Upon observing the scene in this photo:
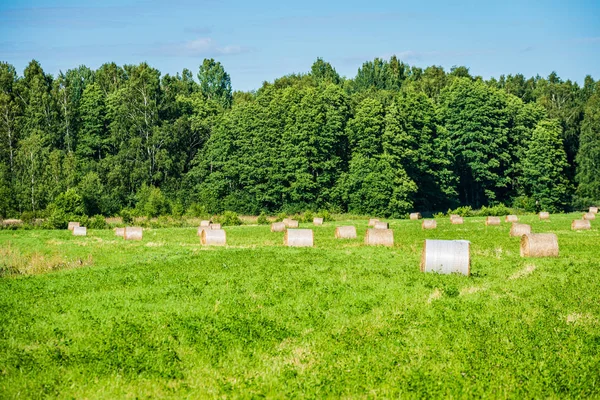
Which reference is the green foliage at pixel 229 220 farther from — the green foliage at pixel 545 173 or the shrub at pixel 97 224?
the green foliage at pixel 545 173

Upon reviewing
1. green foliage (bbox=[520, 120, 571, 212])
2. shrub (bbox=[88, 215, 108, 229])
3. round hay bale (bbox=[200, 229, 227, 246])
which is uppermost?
green foliage (bbox=[520, 120, 571, 212])

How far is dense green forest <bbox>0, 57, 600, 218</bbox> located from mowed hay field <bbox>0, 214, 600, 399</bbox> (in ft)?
197

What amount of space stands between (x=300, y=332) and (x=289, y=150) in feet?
246

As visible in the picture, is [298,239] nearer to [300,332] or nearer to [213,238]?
[213,238]

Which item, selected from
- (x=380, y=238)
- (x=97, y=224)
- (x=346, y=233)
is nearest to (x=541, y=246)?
(x=380, y=238)

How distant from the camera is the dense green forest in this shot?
279 ft

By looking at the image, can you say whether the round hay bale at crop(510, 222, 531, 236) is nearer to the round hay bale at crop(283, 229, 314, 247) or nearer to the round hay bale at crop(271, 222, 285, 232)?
the round hay bale at crop(283, 229, 314, 247)

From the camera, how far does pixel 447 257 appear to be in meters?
22.5

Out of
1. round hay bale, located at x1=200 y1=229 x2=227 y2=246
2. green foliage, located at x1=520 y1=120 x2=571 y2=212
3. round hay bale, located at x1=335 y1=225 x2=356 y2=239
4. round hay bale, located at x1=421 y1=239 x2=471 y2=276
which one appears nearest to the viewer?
round hay bale, located at x1=421 y1=239 x2=471 y2=276

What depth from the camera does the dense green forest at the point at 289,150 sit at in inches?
3351

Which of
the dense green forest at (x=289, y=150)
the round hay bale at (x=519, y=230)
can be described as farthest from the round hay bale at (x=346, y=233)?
the dense green forest at (x=289, y=150)

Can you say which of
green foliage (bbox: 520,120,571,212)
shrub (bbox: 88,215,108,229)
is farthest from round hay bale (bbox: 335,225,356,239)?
green foliage (bbox: 520,120,571,212)

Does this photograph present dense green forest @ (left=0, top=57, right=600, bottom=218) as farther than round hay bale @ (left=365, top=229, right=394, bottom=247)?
Yes

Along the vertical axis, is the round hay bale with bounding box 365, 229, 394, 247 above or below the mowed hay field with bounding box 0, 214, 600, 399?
above
